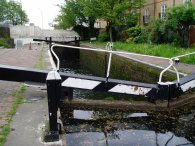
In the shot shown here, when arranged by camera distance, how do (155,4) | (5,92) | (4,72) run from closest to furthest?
(4,72) < (5,92) < (155,4)

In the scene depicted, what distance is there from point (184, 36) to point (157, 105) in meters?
18.0

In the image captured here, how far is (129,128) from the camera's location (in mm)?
5855

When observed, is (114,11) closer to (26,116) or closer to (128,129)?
(26,116)

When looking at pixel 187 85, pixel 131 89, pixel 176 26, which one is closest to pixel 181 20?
pixel 176 26

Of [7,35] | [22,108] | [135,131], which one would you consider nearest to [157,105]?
[135,131]

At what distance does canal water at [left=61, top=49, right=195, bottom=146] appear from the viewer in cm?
519

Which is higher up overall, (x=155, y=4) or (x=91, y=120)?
(x=155, y=4)

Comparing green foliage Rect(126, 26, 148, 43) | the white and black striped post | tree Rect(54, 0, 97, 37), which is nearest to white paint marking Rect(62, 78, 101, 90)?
the white and black striped post

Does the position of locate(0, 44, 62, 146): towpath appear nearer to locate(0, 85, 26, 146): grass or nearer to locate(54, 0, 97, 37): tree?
locate(0, 85, 26, 146): grass

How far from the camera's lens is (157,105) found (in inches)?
279

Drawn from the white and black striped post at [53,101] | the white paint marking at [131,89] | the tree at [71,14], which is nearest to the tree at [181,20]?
the white paint marking at [131,89]

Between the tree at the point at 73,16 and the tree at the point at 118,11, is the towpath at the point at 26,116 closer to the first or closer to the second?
the tree at the point at 118,11

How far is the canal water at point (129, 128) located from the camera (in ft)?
17.0

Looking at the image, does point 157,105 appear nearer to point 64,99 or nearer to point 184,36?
point 64,99
